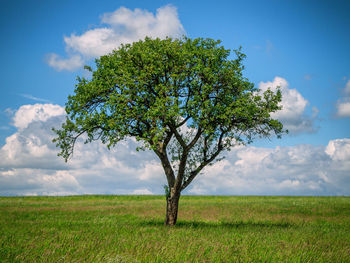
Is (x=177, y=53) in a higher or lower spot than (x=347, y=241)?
higher

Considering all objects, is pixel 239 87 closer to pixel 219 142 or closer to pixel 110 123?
pixel 219 142

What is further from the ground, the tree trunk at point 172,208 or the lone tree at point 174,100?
the lone tree at point 174,100

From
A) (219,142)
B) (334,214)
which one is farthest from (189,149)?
(334,214)

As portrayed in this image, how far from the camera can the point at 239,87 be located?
23906mm

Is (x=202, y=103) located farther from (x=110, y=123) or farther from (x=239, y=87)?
(x=110, y=123)

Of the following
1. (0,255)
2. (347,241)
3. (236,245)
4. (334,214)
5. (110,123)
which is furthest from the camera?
(334,214)

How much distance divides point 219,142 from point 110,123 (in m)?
8.67

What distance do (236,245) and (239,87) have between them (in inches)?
505

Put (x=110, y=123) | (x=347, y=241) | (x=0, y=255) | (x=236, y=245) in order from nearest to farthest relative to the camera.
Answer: (x=0, y=255) < (x=236, y=245) < (x=347, y=241) < (x=110, y=123)

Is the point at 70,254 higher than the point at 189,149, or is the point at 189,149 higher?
the point at 189,149

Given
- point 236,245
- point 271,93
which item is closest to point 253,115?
point 271,93

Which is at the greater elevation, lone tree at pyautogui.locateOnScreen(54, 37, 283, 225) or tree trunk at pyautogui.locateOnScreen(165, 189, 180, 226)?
lone tree at pyautogui.locateOnScreen(54, 37, 283, 225)

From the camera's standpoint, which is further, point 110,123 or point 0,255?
point 110,123

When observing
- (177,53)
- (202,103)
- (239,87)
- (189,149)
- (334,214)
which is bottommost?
(334,214)
